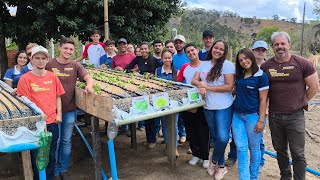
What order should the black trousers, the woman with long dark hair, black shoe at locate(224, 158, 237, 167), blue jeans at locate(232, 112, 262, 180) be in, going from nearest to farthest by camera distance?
blue jeans at locate(232, 112, 262, 180) → the black trousers → black shoe at locate(224, 158, 237, 167) → the woman with long dark hair

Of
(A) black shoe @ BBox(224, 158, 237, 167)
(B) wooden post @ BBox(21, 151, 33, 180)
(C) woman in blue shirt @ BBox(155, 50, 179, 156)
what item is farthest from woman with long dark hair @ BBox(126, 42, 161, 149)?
(B) wooden post @ BBox(21, 151, 33, 180)

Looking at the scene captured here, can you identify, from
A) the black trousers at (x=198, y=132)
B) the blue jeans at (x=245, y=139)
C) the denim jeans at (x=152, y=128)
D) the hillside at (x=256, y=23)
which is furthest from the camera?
the hillside at (x=256, y=23)

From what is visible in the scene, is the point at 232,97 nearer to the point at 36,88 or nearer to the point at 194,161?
the point at 194,161

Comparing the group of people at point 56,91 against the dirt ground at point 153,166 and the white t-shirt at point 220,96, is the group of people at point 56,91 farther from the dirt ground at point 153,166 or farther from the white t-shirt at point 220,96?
the white t-shirt at point 220,96

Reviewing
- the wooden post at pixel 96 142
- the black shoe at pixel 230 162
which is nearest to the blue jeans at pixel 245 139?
the black shoe at pixel 230 162

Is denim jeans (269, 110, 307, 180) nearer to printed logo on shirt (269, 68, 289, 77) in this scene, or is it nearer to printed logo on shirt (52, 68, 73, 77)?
printed logo on shirt (269, 68, 289, 77)

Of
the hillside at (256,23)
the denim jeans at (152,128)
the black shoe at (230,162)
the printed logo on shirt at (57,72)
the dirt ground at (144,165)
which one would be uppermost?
the hillside at (256,23)

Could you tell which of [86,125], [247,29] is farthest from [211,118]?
[247,29]

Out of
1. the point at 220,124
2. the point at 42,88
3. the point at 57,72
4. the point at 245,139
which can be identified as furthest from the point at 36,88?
the point at 245,139

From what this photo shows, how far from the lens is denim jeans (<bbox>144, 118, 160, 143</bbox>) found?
17.3 ft

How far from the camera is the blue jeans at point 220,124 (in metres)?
3.83

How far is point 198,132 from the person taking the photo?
4355 mm

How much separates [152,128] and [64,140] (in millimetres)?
1795

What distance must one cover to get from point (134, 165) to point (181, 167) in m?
0.70
